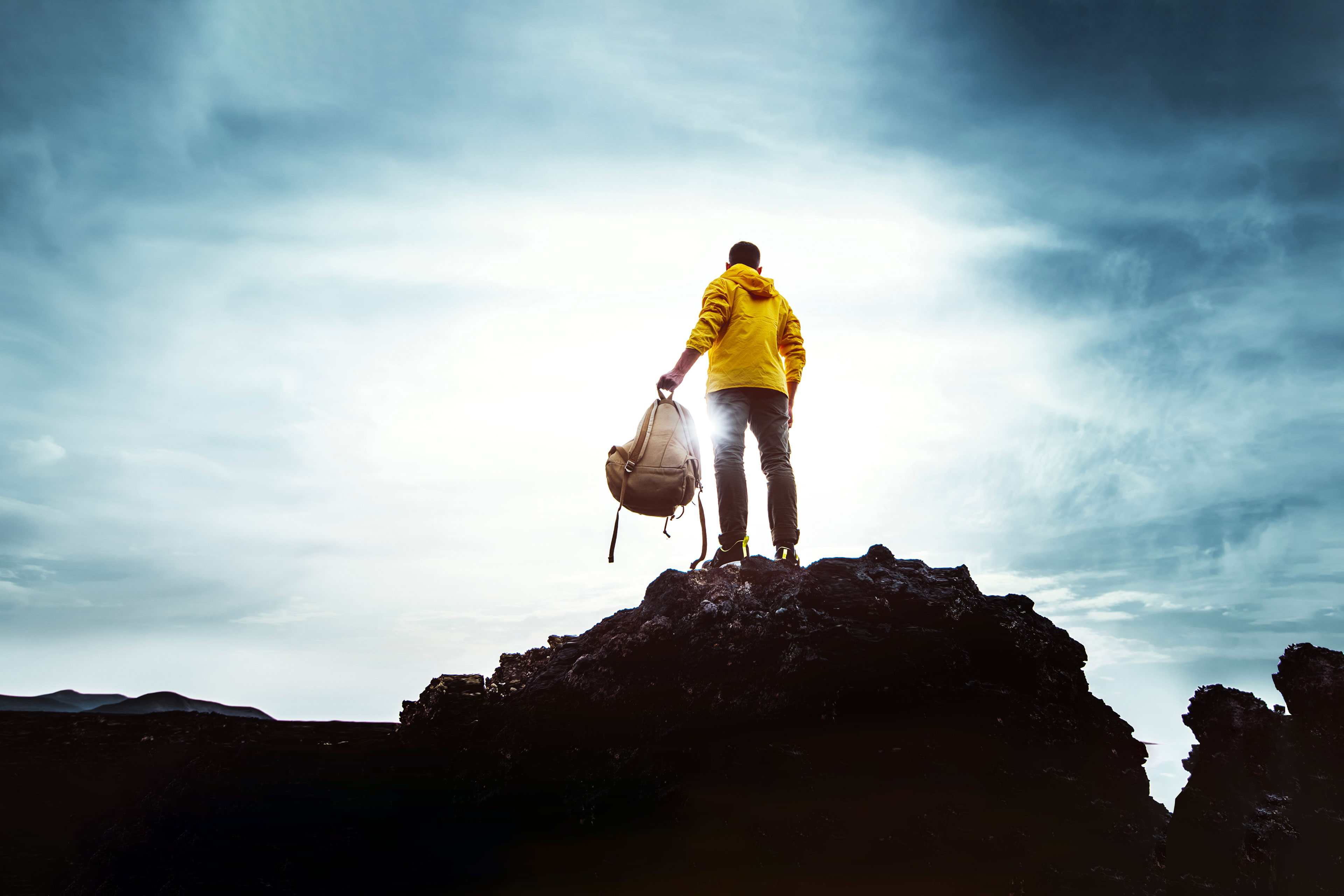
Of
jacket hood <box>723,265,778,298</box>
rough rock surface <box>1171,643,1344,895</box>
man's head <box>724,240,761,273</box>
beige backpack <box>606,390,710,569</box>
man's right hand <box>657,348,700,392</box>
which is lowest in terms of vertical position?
rough rock surface <box>1171,643,1344,895</box>

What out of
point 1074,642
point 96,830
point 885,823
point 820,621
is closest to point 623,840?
point 885,823

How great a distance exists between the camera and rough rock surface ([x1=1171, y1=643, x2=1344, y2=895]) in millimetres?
3133

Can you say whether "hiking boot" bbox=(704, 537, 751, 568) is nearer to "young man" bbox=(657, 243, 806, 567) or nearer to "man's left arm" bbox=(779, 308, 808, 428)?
"young man" bbox=(657, 243, 806, 567)

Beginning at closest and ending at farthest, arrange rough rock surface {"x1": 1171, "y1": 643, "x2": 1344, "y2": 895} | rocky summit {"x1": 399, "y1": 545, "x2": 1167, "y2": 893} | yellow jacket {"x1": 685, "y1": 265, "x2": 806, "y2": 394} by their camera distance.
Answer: rocky summit {"x1": 399, "y1": 545, "x2": 1167, "y2": 893} → rough rock surface {"x1": 1171, "y1": 643, "x2": 1344, "y2": 895} → yellow jacket {"x1": 685, "y1": 265, "x2": 806, "y2": 394}

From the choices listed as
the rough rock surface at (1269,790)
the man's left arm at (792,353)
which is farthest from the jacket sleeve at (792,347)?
the rough rock surface at (1269,790)

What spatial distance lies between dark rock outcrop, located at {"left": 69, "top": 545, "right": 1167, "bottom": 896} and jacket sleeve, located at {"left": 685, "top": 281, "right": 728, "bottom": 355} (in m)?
2.13

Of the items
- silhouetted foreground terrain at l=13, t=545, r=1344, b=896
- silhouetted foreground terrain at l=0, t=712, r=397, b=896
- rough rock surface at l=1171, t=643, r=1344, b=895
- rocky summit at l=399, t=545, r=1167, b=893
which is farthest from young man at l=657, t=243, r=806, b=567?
silhouetted foreground terrain at l=0, t=712, r=397, b=896

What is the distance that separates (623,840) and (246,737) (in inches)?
100

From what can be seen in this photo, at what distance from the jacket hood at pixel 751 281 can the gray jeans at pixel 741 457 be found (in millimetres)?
928

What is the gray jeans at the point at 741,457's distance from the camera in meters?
5.16

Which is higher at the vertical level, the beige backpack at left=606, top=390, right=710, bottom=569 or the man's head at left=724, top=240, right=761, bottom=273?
the man's head at left=724, top=240, right=761, bottom=273

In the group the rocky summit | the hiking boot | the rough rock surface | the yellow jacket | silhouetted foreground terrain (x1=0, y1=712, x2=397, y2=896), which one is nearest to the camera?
the rocky summit

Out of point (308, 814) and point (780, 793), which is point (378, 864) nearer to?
point (308, 814)

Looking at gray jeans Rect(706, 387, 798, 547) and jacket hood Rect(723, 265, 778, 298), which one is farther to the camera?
jacket hood Rect(723, 265, 778, 298)
